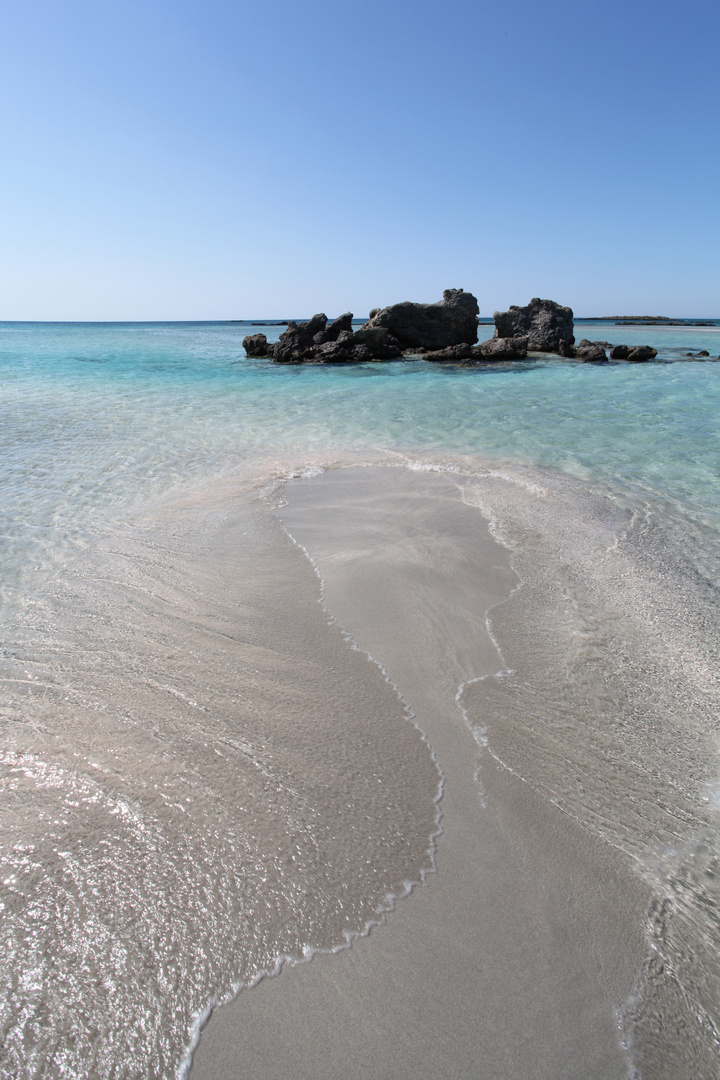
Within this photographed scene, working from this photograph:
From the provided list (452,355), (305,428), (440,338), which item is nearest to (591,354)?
(452,355)

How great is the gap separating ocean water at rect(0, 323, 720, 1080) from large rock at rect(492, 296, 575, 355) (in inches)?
1129

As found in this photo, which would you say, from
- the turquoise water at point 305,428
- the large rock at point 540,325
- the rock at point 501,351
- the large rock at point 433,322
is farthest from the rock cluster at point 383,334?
the turquoise water at point 305,428

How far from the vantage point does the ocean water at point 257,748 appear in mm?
1775

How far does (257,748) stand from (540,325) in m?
35.2

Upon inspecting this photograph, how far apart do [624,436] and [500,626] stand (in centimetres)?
876

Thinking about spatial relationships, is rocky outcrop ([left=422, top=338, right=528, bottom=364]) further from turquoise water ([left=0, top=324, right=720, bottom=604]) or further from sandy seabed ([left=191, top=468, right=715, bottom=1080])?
sandy seabed ([left=191, top=468, right=715, bottom=1080])

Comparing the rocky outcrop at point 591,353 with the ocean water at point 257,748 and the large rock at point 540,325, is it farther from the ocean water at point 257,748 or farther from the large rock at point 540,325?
the ocean water at point 257,748

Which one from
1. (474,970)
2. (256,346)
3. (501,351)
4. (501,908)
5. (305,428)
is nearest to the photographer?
(474,970)

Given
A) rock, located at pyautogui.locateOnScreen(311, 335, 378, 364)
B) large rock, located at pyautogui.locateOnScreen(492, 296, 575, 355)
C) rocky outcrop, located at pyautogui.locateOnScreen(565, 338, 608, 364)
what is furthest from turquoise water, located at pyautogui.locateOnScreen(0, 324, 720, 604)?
large rock, located at pyautogui.locateOnScreen(492, 296, 575, 355)

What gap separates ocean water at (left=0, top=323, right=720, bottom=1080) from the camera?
178 cm

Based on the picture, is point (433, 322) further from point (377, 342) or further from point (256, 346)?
point (256, 346)

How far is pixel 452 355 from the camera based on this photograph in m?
28.1

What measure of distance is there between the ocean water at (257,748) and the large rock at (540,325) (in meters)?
28.7

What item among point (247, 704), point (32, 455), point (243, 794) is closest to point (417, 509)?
point (247, 704)
